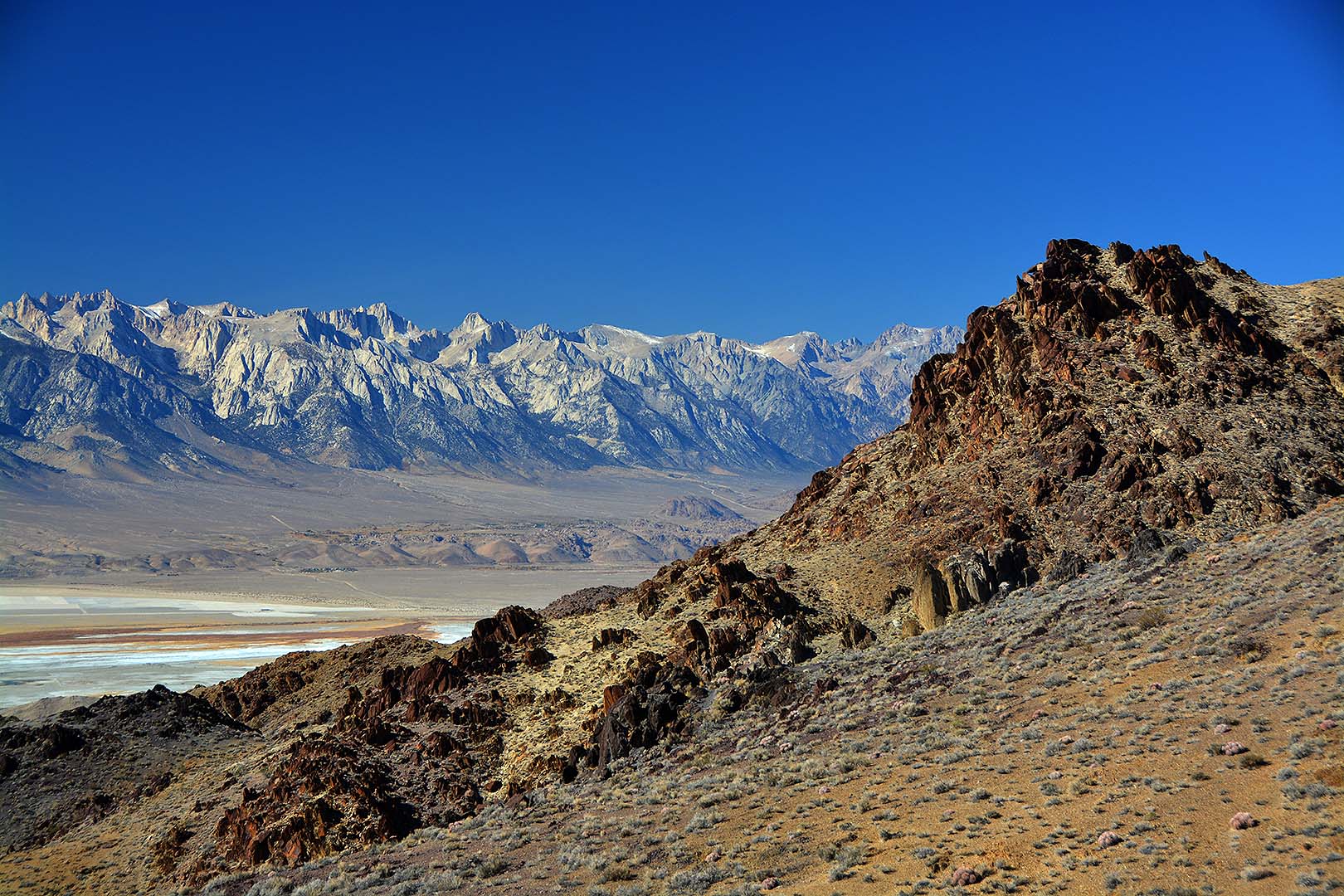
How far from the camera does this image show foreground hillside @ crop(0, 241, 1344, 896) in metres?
19.9

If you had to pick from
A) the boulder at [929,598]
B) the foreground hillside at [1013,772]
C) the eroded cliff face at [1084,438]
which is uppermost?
the eroded cliff face at [1084,438]

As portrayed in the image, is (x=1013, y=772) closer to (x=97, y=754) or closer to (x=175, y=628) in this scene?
(x=97, y=754)

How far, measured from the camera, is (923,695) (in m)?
31.1

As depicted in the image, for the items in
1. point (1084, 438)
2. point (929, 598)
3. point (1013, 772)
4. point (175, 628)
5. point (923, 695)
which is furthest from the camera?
point (175, 628)

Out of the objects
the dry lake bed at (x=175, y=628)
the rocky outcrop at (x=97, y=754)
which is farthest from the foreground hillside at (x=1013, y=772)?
the dry lake bed at (x=175, y=628)

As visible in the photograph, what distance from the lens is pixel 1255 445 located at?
4522 cm

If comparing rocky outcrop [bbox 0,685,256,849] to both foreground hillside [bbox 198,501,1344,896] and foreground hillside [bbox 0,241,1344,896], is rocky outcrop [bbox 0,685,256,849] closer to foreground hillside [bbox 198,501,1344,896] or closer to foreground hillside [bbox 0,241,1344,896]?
foreground hillside [bbox 0,241,1344,896]

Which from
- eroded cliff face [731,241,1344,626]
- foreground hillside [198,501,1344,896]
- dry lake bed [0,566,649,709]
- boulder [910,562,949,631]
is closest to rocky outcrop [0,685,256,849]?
foreground hillside [198,501,1344,896]

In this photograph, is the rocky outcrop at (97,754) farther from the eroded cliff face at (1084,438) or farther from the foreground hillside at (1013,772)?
the eroded cliff face at (1084,438)

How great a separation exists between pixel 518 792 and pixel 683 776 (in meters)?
6.31

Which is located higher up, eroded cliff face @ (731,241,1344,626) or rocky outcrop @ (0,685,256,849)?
eroded cliff face @ (731,241,1344,626)

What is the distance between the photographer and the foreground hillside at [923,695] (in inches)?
782

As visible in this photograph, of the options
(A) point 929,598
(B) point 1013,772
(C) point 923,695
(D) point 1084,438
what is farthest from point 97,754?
(D) point 1084,438

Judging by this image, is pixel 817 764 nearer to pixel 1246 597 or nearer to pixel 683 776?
pixel 683 776
